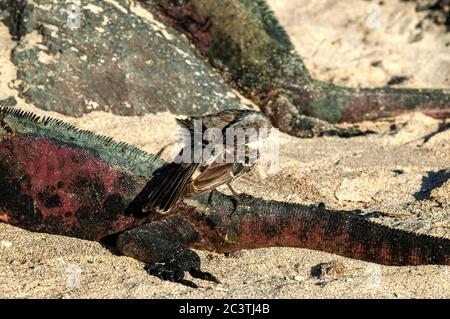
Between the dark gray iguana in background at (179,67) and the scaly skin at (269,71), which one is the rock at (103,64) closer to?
the dark gray iguana in background at (179,67)

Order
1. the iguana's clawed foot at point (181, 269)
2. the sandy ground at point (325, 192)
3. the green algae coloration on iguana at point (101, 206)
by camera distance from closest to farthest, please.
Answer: the sandy ground at point (325, 192), the iguana's clawed foot at point (181, 269), the green algae coloration on iguana at point (101, 206)

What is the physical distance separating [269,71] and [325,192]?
1891 mm

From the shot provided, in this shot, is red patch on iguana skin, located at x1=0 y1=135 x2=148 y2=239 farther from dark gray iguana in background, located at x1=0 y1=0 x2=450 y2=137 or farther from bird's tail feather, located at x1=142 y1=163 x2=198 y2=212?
dark gray iguana in background, located at x1=0 y1=0 x2=450 y2=137

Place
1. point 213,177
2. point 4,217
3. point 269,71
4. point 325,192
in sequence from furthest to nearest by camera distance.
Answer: point 269,71 < point 325,192 < point 4,217 < point 213,177

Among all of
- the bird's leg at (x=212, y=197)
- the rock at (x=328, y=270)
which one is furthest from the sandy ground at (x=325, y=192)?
the bird's leg at (x=212, y=197)

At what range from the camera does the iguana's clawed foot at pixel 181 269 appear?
389 cm

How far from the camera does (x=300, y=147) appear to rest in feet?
19.5

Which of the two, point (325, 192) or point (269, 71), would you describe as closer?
point (325, 192)

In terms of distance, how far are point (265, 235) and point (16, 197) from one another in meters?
1.17

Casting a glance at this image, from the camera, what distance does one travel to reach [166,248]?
409cm

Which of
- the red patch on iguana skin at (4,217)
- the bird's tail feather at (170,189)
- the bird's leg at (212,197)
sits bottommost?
the red patch on iguana skin at (4,217)

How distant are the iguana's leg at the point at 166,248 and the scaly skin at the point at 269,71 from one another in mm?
2366

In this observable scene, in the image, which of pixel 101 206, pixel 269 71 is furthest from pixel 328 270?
pixel 269 71

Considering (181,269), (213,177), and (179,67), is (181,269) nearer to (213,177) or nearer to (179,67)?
(213,177)
